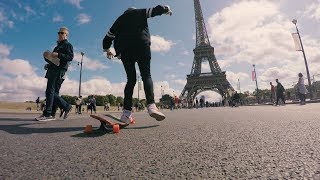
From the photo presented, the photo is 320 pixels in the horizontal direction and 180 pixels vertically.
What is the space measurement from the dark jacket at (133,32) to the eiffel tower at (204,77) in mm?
61500

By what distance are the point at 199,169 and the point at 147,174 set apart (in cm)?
28

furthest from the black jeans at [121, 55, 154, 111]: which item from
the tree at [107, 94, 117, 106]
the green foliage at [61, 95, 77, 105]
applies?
the tree at [107, 94, 117, 106]

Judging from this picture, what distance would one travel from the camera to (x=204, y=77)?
6844cm

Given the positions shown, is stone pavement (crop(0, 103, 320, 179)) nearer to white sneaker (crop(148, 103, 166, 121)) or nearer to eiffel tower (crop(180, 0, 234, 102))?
white sneaker (crop(148, 103, 166, 121))

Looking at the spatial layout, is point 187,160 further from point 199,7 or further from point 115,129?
point 199,7

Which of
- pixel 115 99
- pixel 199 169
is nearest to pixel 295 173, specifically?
pixel 199 169

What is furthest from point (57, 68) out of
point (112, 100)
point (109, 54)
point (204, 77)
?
point (112, 100)

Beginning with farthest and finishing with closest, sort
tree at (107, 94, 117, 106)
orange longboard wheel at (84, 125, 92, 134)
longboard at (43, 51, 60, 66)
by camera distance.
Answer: tree at (107, 94, 117, 106)
longboard at (43, 51, 60, 66)
orange longboard wheel at (84, 125, 92, 134)

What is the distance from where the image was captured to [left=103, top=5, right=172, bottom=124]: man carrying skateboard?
4.62 meters

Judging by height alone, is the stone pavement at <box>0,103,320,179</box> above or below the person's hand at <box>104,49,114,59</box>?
below

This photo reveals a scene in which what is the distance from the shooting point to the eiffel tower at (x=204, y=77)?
67625 mm

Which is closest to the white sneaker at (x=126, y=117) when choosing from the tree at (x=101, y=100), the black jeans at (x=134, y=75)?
the black jeans at (x=134, y=75)

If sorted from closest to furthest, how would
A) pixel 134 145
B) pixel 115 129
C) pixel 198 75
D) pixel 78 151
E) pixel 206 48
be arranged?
pixel 78 151 → pixel 134 145 → pixel 115 129 → pixel 198 75 → pixel 206 48

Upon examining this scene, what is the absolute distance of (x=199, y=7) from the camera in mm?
79688
